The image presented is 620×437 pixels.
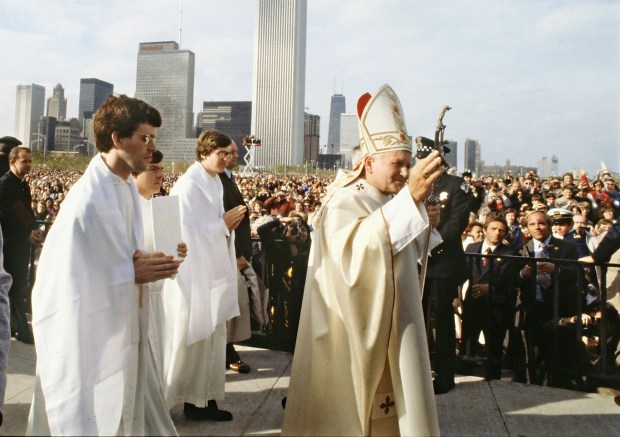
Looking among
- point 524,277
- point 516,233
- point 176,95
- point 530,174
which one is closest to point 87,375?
point 524,277

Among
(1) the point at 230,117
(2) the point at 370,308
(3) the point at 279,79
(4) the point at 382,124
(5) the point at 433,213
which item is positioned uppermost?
(3) the point at 279,79

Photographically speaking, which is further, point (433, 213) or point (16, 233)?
point (16, 233)

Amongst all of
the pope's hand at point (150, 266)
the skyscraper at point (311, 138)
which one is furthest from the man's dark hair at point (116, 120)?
the skyscraper at point (311, 138)

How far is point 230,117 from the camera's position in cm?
16025

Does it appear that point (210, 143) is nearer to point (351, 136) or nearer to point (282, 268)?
point (351, 136)

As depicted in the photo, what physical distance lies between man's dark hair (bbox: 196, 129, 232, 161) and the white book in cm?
153

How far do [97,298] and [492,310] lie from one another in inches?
155

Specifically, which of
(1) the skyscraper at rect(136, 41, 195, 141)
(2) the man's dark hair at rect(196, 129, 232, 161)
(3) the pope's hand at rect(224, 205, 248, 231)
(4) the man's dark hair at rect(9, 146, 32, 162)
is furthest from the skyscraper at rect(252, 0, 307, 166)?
(3) the pope's hand at rect(224, 205, 248, 231)

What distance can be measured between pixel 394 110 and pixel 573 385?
11.5 feet

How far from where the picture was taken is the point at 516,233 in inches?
335

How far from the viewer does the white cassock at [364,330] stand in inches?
101

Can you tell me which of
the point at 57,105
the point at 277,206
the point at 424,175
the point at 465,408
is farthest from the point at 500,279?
the point at 57,105

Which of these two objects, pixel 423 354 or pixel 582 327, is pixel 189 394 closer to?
pixel 423 354

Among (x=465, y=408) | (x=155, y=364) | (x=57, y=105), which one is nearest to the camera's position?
(x=155, y=364)
